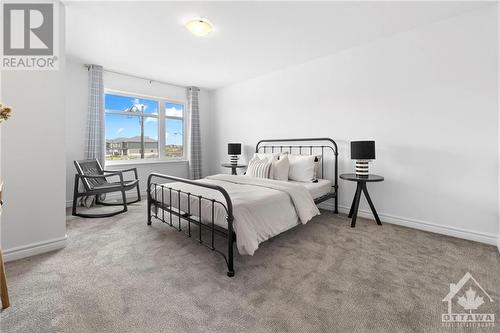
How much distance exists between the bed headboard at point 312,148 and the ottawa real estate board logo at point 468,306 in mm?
1996

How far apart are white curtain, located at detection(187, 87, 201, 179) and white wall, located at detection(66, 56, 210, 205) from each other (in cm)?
23

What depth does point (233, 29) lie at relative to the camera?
9.71 ft

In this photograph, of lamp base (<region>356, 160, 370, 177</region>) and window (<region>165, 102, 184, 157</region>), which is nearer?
lamp base (<region>356, 160, 370, 177</region>)

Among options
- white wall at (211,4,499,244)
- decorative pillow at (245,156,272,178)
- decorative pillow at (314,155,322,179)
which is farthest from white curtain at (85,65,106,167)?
decorative pillow at (314,155,322,179)

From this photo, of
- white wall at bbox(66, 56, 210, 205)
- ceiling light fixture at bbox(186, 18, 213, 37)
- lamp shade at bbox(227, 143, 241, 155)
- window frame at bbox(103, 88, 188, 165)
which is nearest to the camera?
ceiling light fixture at bbox(186, 18, 213, 37)

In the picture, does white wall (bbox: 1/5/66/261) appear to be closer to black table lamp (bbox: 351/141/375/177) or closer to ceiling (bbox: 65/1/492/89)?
ceiling (bbox: 65/1/492/89)

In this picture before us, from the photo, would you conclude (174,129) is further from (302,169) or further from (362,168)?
(362,168)

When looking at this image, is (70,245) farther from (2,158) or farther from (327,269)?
(327,269)

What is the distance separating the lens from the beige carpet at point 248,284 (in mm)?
1429

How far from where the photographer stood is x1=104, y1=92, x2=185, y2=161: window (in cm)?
489

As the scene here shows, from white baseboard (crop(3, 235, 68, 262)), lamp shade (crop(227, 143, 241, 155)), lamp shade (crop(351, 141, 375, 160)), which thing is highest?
lamp shade (crop(227, 143, 241, 155))

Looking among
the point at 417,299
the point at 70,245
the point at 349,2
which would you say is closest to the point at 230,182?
the point at 70,245

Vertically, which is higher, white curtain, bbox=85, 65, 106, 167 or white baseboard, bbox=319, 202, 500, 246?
white curtain, bbox=85, 65, 106, 167

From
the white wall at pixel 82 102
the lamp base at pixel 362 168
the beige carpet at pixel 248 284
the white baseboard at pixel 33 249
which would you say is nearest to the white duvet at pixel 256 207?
the beige carpet at pixel 248 284
